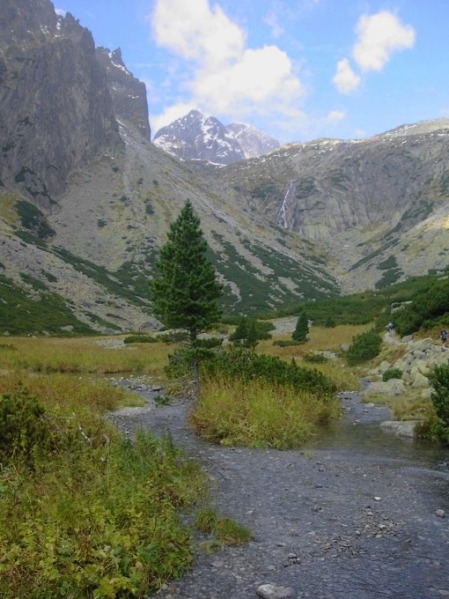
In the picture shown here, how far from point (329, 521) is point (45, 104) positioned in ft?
578

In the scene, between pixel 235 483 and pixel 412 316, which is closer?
pixel 235 483

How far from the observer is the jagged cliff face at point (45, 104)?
149000mm

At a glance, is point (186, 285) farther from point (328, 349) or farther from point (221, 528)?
point (328, 349)

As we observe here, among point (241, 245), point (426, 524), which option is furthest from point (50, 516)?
point (241, 245)

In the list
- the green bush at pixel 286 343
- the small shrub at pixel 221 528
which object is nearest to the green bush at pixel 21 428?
the small shrub at pixel 221 528

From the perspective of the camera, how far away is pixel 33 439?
10.3m

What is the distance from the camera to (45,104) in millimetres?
161375

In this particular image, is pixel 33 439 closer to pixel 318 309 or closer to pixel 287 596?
pixel 287 596

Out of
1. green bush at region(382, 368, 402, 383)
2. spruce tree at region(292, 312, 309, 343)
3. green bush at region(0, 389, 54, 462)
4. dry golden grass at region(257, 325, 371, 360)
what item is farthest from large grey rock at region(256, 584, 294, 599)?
spruce tree at region(292, 312, 309, 343)

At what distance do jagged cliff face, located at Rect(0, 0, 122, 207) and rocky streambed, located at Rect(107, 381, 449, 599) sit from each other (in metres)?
147

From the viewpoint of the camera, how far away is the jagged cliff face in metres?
149

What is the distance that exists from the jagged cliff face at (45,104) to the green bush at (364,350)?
131 meters

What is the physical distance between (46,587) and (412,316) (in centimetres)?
3094

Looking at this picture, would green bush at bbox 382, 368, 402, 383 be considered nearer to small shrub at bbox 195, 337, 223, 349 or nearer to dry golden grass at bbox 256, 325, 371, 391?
dry golden grass at bbox 256, 325, 371, 391
